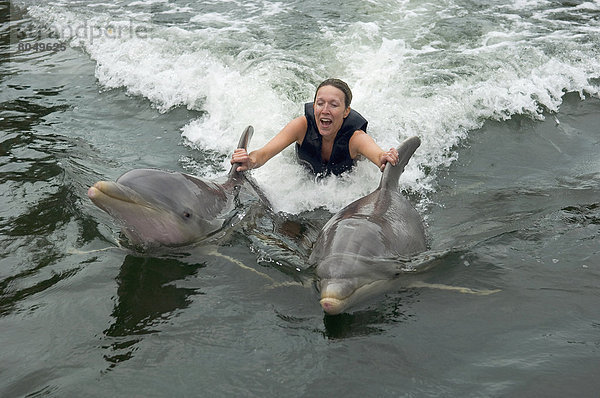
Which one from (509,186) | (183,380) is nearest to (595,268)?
(509,186)

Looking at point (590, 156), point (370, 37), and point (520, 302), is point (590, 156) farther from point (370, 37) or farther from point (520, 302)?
point (370, 37)

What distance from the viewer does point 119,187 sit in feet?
15.6

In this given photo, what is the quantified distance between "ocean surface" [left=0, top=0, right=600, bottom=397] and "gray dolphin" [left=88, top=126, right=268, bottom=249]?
0.84 ft

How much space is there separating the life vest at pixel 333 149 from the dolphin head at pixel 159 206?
186 centimetres

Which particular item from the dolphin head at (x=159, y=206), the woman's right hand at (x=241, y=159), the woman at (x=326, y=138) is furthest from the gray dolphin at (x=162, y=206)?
the woman at (x=326, y=138)

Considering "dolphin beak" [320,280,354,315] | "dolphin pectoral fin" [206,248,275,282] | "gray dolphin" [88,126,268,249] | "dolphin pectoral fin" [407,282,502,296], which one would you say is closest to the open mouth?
"gray dolphin" [88,126,268,249]

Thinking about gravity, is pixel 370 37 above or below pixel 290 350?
above

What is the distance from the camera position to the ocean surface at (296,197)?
3.85 m

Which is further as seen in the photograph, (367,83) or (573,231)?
(367,83)

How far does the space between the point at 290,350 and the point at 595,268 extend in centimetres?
266

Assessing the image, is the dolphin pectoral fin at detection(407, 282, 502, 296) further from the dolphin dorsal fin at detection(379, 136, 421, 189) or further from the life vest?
the life vest

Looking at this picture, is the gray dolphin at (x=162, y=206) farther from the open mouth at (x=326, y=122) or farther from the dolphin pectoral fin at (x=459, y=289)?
the dolphin pectoral fin at (x=459, y=289)

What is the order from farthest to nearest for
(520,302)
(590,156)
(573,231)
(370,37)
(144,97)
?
1. (370,37)
2. (144,97)
3. (590,156)
4. (573,231)
5. (520,302)

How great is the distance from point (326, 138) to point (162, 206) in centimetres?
267
